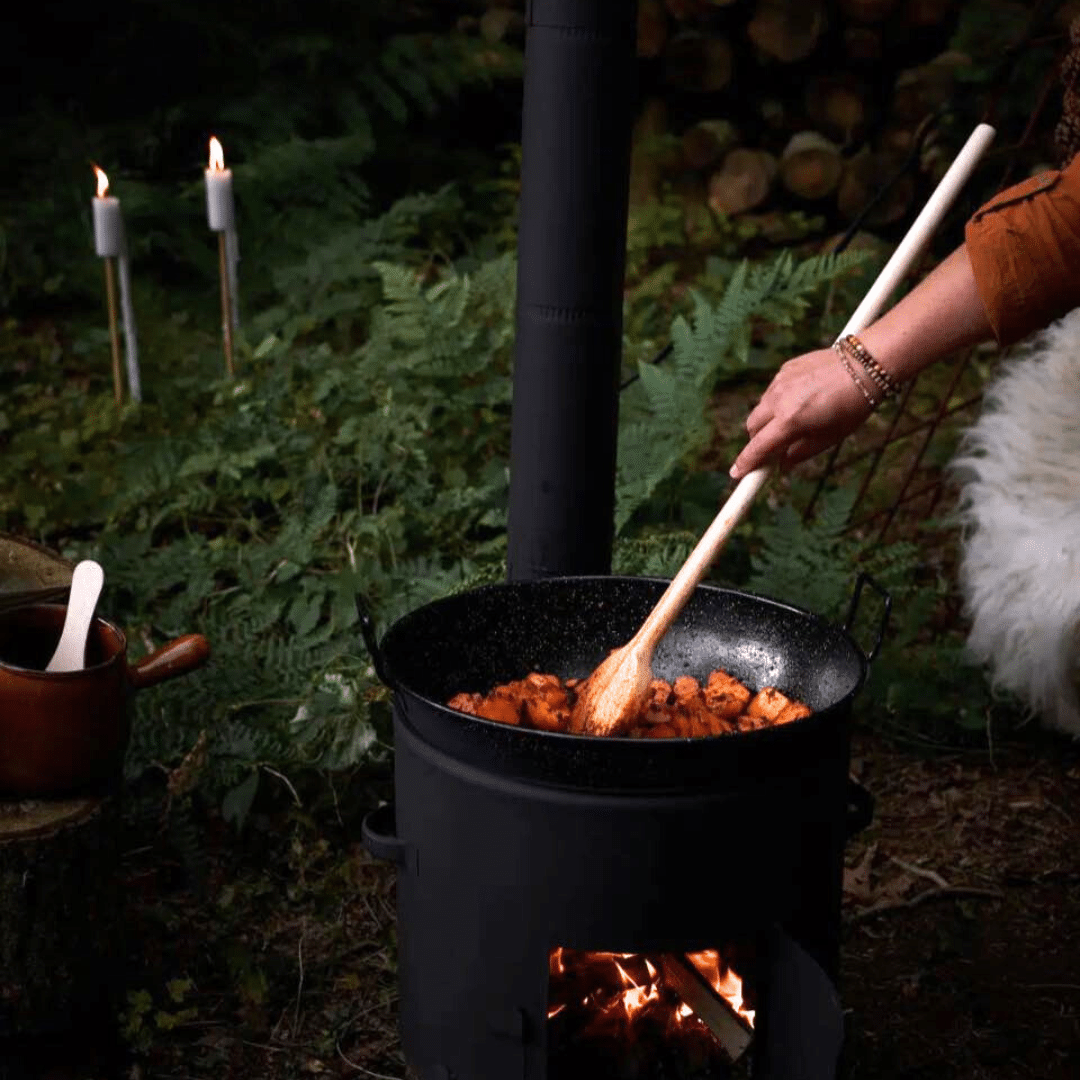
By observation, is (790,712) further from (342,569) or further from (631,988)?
(342,569)

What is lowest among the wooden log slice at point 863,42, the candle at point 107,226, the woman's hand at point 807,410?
the candle at point 107,226

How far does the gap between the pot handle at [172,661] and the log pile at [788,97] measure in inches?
136

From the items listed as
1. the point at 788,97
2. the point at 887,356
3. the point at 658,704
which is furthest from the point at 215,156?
the point at 887,356

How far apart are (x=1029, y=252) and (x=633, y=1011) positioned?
3.69 feet

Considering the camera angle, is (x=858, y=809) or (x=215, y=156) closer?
(x=858, y=809)

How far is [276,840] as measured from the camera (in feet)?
9.53

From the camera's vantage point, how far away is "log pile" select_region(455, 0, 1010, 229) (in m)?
5.32

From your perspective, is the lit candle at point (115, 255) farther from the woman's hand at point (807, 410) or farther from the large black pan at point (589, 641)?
the woman's hand at point (807, 410)

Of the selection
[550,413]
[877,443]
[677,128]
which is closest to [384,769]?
[550,413]

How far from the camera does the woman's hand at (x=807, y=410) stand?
1.96 m

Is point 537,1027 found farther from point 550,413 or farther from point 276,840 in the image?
point 276,840

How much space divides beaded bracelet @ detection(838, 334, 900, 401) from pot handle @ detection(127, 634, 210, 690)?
1148 mm

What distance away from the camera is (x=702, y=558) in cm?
199

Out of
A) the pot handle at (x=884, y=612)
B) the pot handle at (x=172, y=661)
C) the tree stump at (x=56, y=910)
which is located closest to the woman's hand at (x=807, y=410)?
the pot handle at (x=884, y=612)
